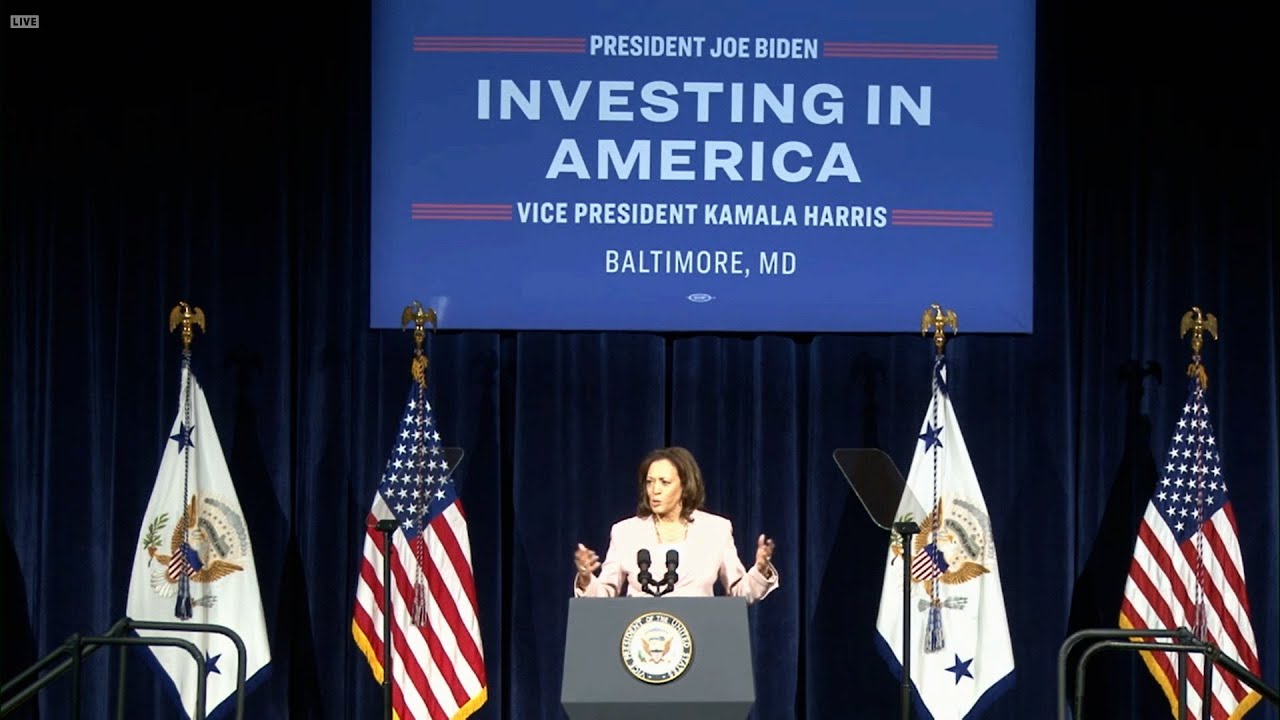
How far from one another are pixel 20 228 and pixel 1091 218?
4.76m

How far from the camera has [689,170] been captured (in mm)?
7027

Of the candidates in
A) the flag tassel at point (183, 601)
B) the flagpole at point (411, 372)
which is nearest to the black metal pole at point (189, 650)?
the flagpole at point (411, 372)

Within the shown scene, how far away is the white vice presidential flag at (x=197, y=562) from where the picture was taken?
258 inches

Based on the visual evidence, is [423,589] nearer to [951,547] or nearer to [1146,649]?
[951,547]

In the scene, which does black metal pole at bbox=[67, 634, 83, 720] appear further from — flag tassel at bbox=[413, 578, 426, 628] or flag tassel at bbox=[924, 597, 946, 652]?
flag tassel at bbox=[924, 597, 946, 652]

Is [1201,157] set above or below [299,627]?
above

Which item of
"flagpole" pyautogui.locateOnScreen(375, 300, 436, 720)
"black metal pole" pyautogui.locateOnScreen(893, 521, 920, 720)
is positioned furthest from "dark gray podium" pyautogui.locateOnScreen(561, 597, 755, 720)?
"flagpole" pyautogui.locateOnScreen(375, 300, 436, 720)

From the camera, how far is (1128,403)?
22.9ft

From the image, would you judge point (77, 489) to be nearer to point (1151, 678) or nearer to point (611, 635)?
point (611, 635)

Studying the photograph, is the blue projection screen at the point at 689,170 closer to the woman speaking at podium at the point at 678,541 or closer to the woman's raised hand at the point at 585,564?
the woman speaking at podium at the point at 678,541

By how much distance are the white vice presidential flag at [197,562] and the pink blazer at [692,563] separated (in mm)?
1456

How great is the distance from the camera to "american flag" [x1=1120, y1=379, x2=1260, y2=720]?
21.2 ft

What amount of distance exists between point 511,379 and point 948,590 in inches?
82.8

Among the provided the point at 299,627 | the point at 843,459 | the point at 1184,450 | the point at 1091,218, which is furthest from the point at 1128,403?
the point at 299,627
